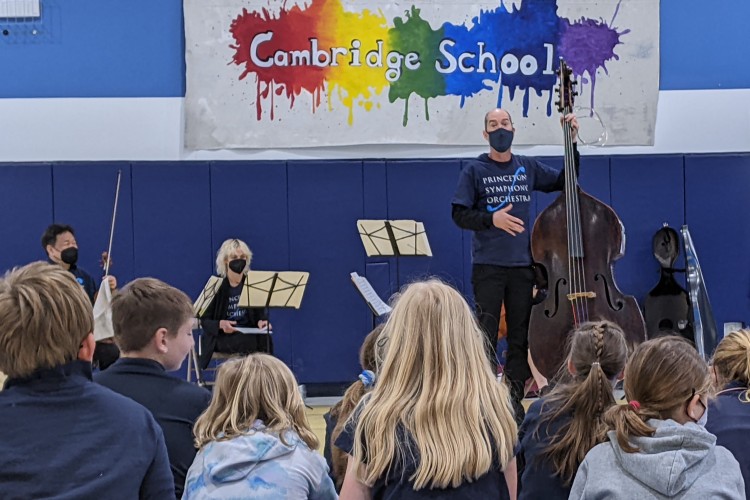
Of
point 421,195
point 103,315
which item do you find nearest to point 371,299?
point 103,315

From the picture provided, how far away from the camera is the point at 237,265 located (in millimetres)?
6406

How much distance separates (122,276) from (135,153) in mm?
947

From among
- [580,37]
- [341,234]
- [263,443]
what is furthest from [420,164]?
[263,443]

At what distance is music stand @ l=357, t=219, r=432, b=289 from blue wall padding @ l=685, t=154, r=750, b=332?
253 cm

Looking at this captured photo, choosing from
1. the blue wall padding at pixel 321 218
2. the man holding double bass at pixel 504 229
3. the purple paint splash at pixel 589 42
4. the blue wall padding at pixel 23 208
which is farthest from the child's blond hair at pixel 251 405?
the purple paint splash at pixel 589 42

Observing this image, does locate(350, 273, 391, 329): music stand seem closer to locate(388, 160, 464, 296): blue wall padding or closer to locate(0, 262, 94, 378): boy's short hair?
locate(388, 160, 464, 296): blue wall padding

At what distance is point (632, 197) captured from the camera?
24.0 feet

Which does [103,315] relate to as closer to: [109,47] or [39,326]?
[109,47]

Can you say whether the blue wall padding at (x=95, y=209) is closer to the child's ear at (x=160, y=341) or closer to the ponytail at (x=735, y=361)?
the child's ear at (x=160, y=341)

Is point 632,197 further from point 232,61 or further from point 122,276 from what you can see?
point 122,276

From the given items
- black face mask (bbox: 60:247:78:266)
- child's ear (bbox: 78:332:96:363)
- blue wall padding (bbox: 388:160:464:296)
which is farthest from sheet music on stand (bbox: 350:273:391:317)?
child's ear (bbox: 78:332:96:363)

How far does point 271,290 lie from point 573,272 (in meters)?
2.11

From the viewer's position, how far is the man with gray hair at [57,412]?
1.59 metres

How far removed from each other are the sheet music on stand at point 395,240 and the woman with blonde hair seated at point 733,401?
3.32 m
